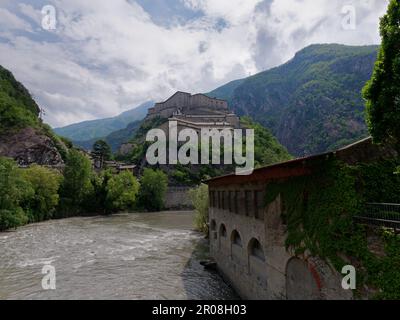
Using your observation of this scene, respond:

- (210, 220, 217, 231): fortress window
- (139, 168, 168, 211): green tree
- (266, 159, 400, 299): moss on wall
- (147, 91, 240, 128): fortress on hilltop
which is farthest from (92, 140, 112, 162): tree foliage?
(266, 159, 400, 299): moss on wall

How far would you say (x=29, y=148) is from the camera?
8412cm

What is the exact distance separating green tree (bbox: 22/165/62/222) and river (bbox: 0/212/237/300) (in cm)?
1499

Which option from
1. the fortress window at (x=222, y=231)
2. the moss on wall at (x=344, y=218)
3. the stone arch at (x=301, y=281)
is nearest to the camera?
the moss on wall at (x=344, y=218)

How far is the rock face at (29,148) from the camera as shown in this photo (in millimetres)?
82019

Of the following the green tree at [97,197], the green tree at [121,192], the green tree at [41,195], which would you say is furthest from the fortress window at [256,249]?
the green tree at [97,197]

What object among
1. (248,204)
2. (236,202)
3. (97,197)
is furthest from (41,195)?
(248,204)

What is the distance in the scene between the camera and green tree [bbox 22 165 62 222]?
57031 millimetres

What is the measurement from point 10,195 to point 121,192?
2876 cm

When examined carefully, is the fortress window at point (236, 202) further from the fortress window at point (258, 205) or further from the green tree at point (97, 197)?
the green tree at point (97, 197)

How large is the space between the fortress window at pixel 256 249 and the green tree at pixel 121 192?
6190cm

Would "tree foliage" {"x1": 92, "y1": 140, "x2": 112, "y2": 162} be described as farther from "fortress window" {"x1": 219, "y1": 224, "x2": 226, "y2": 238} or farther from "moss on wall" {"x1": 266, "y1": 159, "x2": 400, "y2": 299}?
"moss on wall" {"x1": 266, "y1": 159, "x2": 400, "y2": 299}

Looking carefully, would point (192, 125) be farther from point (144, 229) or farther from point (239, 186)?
point (239, 186)
